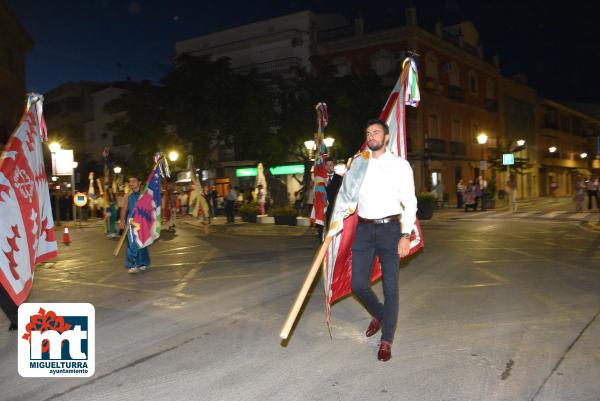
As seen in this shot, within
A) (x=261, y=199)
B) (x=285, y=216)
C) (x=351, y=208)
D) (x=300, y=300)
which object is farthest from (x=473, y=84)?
(x=300, y=300)

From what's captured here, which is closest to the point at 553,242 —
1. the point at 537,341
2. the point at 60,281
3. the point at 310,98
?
the point at 537,341

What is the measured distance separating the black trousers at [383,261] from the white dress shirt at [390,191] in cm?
12

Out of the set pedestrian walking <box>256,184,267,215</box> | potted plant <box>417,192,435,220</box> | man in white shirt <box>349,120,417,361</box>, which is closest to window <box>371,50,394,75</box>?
pedestrian walking <box>256,184,267,215</box>

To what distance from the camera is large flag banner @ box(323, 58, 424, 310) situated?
15.2ft

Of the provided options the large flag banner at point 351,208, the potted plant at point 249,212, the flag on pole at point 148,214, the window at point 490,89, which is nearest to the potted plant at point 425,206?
the potted plant at point 249,212

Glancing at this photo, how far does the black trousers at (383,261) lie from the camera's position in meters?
4.49

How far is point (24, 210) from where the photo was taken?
545 cm

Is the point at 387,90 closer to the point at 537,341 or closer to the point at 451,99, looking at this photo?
the point at 451,99

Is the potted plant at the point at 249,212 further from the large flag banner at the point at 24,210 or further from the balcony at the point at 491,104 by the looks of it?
the balcony at the point at 491,104

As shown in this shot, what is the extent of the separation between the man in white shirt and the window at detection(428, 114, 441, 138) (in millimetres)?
32473

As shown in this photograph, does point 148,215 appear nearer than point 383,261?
No

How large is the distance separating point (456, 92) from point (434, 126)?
3.40 m

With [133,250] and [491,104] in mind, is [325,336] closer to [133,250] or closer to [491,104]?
[133,250]

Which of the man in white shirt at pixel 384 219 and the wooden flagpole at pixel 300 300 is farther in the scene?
the man in white shirt at pixel 384 219
